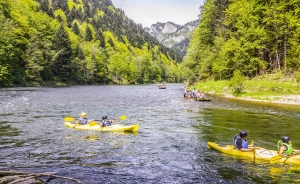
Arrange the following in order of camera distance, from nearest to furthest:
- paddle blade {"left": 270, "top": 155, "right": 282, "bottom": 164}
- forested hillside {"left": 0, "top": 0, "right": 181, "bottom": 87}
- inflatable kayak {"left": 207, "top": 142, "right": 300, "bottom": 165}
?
inflatable kayak {"left": 207, "top": 142, "right": 300, "bottom": 165} → paddle blade {"left": 270, "top": 155, "right": 282, "bottom": 164} → forested hillside {"left": 0, "top": 0, "right": 181, "bottom": 87}

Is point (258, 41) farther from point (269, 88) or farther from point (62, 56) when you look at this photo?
point (62, 56)

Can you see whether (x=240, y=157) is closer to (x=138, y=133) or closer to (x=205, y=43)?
(x=138, y=133)

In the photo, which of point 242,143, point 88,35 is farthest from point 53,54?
point 242,143

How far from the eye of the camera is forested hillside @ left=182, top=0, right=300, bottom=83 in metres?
49.0

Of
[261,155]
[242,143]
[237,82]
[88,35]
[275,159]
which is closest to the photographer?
[275,159]

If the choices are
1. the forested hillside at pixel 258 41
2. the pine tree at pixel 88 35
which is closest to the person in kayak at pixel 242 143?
the forested hillside at pixel 258 41

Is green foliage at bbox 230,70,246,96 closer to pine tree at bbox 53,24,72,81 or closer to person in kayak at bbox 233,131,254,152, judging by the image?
person in kayak at bbox 233,131,254,152

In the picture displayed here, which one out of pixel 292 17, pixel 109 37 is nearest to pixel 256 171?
pixel 292 17

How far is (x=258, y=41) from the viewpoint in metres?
51.7

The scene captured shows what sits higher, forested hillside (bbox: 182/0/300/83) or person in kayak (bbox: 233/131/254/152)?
forested hillside (bbox: 182/0/300/83)

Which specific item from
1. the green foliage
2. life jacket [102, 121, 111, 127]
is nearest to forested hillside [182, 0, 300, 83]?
the green foliage

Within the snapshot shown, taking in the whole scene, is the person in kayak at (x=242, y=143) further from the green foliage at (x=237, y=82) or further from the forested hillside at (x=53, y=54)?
the forested hillside at (x=53, y=54)

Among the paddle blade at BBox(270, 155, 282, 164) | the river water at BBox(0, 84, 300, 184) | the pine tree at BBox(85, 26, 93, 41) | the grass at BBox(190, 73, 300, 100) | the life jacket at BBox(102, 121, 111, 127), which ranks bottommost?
the river water at BBox(0, 84, 300, 184)

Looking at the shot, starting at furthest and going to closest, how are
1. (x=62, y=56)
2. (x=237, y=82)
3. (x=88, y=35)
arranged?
(x=88, y=35) → (x=62, y=56) → (x=237, y=82)
